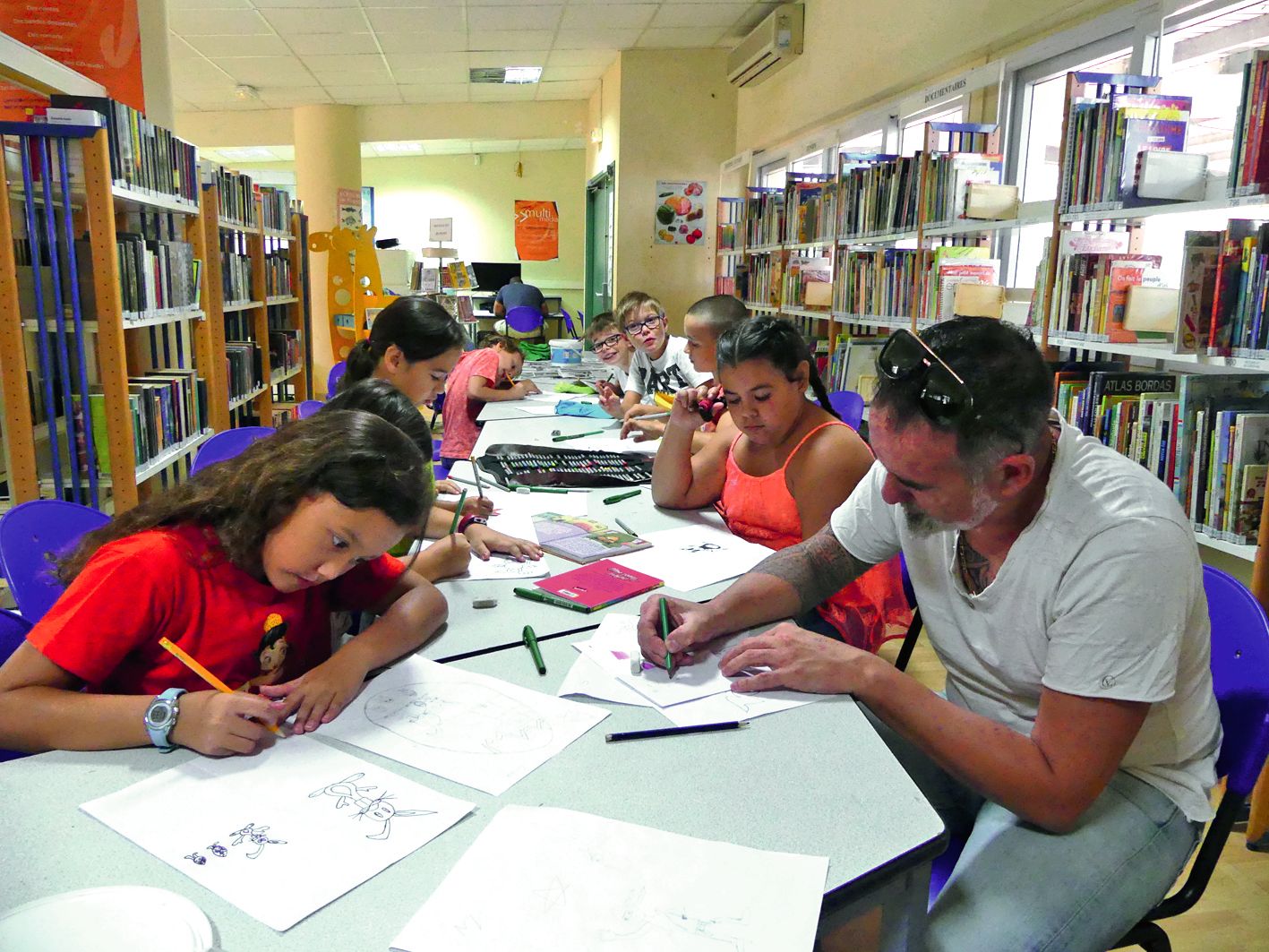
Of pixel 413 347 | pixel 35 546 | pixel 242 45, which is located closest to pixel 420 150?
pixel 242 45

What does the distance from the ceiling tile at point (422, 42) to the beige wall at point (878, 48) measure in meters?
2.34

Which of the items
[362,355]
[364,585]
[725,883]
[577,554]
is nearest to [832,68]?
[362,355]

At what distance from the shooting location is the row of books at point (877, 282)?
3.99m

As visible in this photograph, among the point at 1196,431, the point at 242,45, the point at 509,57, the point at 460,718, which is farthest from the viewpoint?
the point at 509,57

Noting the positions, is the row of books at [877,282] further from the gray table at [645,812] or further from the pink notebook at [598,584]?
the gray table at [645,812]

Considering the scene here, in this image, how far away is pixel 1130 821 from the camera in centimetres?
112

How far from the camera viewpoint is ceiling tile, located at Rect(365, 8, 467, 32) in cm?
610

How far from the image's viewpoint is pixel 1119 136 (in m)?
2.47

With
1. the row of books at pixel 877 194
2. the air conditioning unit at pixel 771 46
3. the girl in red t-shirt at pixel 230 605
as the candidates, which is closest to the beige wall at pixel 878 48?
the air conditioning unit at pixel 771 46

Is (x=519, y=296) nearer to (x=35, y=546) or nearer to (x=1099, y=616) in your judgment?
(x=35, y=546)

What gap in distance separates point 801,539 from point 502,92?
26.6 feet

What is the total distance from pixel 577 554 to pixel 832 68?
4590mm

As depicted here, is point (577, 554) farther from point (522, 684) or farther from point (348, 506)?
point (348, 506)

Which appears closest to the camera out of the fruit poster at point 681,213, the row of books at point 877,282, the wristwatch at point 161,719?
the wristwatch at point 161,719
